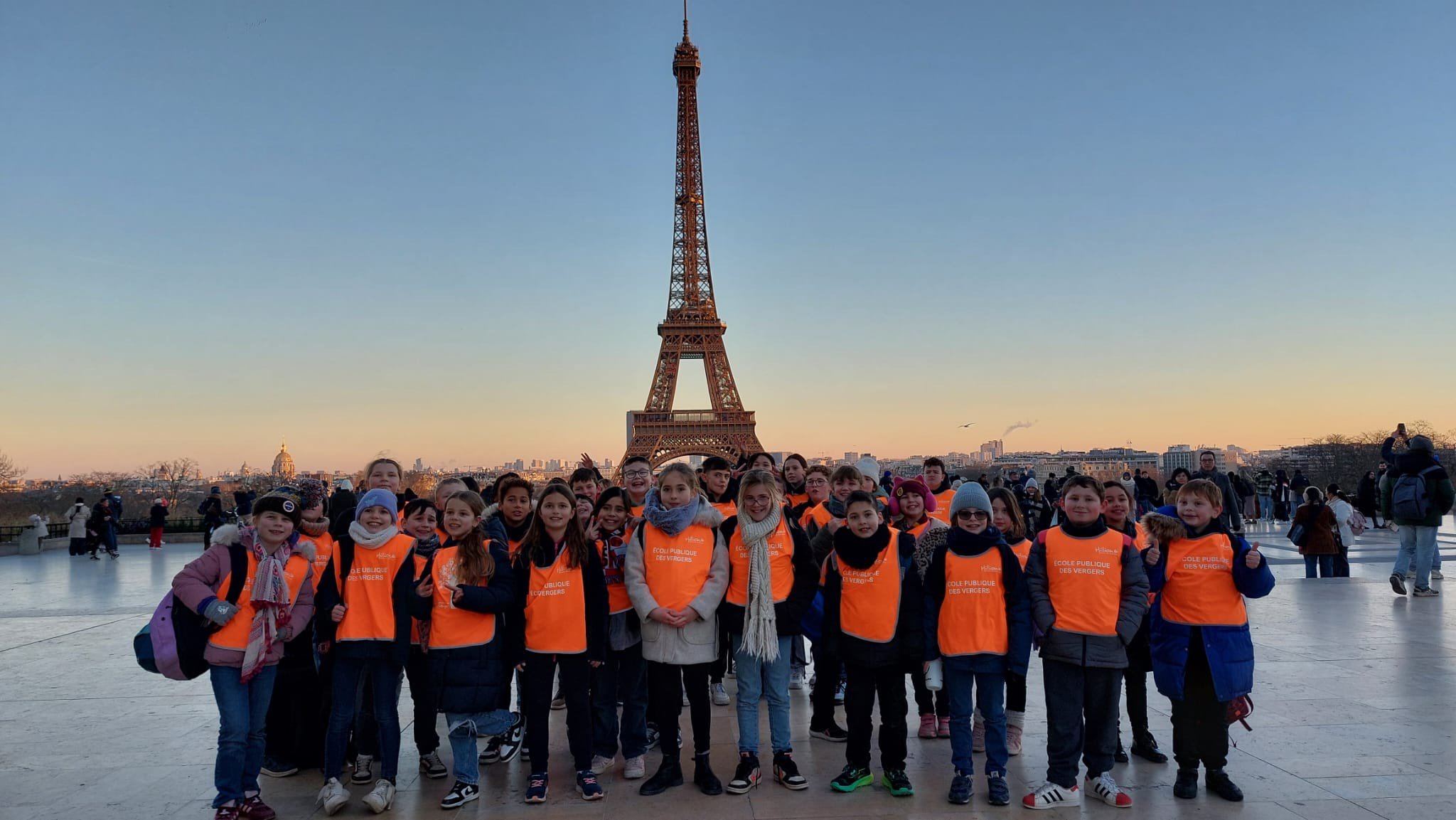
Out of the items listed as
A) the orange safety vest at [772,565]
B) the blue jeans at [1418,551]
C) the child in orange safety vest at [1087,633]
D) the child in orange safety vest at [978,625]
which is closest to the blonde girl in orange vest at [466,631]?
the orange safety vest at [772,565]

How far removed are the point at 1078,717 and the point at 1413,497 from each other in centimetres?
721

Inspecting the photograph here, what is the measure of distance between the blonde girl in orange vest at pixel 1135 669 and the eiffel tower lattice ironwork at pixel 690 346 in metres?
37.9

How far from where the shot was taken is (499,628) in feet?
14.7

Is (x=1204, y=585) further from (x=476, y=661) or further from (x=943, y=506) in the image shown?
(x=476, y=661)

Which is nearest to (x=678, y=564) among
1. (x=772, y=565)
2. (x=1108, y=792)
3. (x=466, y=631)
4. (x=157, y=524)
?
(x=772, y=565)

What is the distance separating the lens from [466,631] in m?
4.33

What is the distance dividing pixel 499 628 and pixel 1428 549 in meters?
9.78

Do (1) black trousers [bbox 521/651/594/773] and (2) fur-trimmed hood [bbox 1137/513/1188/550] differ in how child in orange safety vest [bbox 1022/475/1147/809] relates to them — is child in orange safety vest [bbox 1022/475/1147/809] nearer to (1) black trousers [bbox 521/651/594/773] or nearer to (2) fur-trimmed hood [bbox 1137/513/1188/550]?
(2) fur-trimmed hood [bbox 1137/513/1188/550]

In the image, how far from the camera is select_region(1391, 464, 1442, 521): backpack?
29.3 ft

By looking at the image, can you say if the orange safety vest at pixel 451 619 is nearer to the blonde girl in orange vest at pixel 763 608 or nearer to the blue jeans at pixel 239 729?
the blue jeans at pixel 239 729

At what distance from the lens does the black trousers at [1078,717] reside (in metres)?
4.14

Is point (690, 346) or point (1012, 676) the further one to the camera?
point (690, 346)

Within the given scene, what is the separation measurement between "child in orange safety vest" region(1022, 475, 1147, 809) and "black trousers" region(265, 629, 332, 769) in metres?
3.73

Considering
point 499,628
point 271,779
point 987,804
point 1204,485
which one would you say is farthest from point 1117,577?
point 271,779
